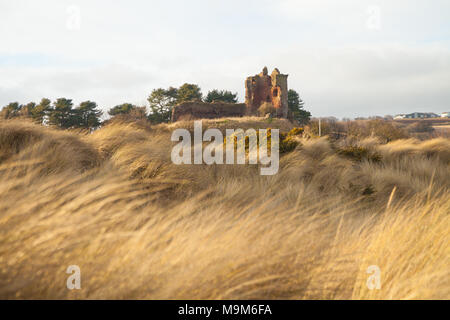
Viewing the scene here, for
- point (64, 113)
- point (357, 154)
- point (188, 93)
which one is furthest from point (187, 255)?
point (188, 93)

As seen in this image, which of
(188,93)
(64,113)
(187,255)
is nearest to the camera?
(187,255)

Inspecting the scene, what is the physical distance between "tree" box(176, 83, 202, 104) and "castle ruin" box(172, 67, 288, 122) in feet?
24.7

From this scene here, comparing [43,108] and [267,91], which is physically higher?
[267,91]

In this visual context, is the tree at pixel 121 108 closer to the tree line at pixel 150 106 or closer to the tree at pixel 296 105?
the tree line at pixel 150 106

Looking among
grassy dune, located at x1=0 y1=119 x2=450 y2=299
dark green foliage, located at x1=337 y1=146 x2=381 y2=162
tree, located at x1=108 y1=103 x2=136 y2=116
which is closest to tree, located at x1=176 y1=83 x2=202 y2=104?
tree, located at x1=108 y1=103 x2=136 y2=116

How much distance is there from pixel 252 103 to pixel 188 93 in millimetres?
9030

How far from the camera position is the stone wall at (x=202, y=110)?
1199 inches

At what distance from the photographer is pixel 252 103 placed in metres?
37.1

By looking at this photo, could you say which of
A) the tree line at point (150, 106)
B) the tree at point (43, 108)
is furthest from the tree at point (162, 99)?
the tree at point (43, 108)

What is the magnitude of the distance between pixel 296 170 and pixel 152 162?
2881 millimetres

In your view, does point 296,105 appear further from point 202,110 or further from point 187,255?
point 187,255

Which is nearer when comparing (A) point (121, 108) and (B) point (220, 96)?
(A) point (121, 108)

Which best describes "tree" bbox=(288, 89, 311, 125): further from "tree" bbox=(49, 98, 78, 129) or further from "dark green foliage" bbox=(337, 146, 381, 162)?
"dark green foliage" bbox=(337, 146, 381, 162)
